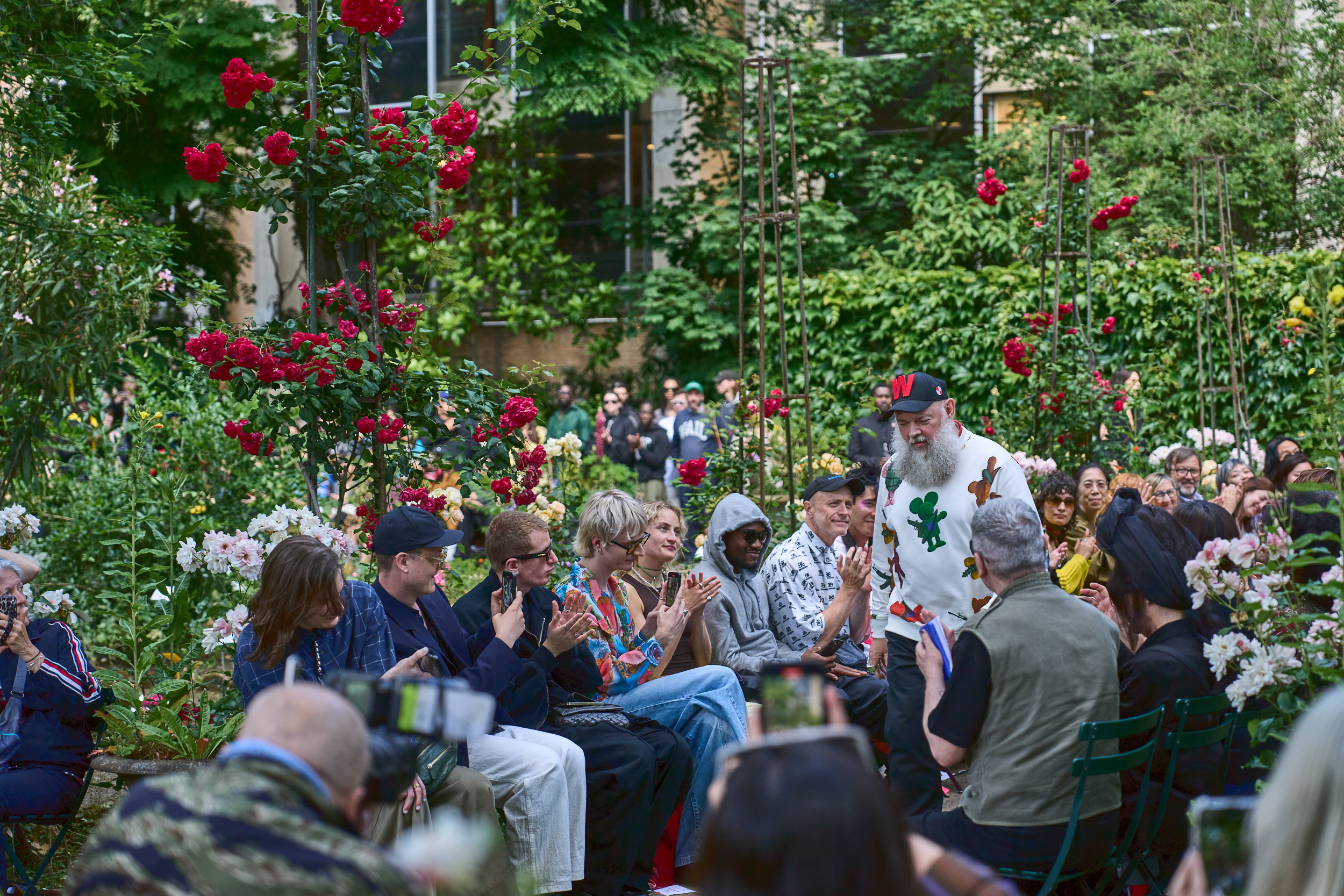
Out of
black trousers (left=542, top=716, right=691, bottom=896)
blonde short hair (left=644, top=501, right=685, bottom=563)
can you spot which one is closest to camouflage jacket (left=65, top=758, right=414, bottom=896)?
black trousers (left=542, top=716, right=691, bottom=896)

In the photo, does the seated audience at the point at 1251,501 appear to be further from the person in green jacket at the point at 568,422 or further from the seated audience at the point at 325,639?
the person in green jacket at the point at 568,422

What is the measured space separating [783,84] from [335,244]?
10457 mm

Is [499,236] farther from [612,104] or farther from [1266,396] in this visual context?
[1266,396]

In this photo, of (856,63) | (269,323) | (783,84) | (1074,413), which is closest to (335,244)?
(269,323)

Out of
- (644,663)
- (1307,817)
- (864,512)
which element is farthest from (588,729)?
(1307,817)

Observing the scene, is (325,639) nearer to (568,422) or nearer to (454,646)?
(454,646)

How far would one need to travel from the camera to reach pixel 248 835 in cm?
166

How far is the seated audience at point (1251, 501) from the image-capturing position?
593cm

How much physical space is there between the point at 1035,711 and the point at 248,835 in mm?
2240

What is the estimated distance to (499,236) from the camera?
15945mm

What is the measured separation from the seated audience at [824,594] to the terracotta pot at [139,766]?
2.53 metres

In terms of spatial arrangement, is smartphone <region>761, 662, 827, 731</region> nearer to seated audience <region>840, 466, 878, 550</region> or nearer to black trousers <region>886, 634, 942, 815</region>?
black trousers <region>886, 634, 942, 815</region>

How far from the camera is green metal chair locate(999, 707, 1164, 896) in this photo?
10.6ft

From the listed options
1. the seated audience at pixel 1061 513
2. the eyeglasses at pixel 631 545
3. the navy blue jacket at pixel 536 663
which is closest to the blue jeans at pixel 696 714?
the navy blue jacket at pixel 536 663
